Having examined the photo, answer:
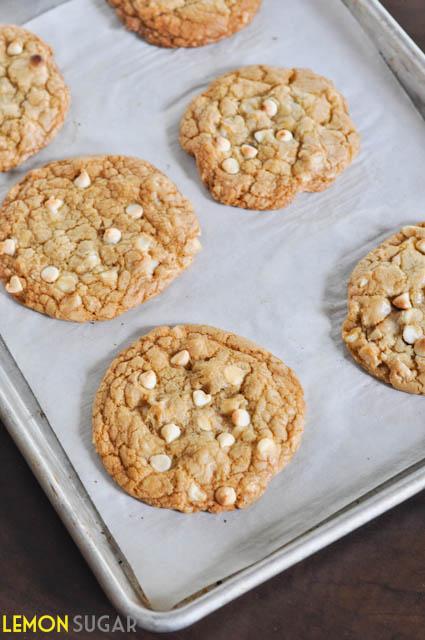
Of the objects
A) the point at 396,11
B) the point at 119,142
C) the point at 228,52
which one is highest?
the point at 396,11

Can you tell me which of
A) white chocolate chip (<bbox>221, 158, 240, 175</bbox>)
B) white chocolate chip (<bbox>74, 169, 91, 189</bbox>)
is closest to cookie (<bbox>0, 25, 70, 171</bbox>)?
white chocolate chip (<bbox>74, 169, 91, 189</bbox>)

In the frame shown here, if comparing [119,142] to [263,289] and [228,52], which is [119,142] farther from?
→ [263,289]

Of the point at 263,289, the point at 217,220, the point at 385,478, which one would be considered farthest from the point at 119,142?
the point at 385,478

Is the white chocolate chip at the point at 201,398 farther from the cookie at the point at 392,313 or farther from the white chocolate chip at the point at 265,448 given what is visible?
the cookie at the point at 392,313

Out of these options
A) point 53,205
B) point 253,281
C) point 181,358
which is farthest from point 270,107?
point 181,358

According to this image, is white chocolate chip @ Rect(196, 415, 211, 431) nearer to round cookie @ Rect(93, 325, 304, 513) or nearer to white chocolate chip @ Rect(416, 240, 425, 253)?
round cookie @ Rect(93, 325, 304, 513)

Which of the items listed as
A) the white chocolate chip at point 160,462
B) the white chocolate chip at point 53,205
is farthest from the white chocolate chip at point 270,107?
the white chocolate chip at point 160,462
